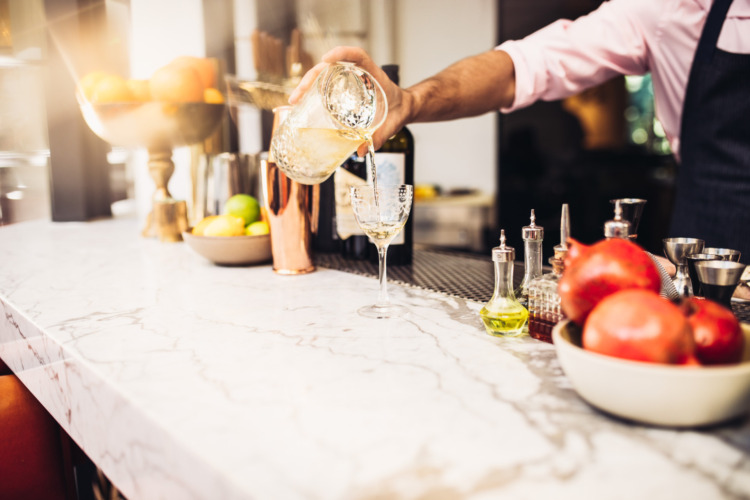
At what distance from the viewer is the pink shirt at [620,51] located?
1.26m

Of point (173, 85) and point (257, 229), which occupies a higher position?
point (173, 85)

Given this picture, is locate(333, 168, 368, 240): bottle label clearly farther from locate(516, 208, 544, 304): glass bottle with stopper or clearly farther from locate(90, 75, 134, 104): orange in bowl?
locate(90, 75, 134, 104): orange in bowl

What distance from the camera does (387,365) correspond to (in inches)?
24.6

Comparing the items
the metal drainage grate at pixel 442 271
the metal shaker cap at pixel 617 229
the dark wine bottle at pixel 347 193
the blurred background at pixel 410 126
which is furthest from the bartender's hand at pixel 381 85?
the blurred background at pixel 410 126

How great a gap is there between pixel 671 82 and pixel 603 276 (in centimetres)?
110

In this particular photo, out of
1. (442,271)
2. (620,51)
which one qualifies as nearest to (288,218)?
(442,271)

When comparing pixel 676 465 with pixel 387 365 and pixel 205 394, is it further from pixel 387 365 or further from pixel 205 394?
pixel 205 394

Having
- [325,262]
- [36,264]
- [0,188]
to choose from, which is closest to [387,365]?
[325,262]

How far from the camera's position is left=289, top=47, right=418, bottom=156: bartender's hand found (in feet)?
2.95

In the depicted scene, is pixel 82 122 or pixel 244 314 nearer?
pixel 244 314

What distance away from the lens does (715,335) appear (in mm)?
451

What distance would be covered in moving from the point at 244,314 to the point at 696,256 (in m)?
0.63

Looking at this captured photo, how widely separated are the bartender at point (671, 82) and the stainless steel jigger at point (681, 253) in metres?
0.56

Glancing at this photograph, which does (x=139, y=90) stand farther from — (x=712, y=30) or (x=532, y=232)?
(x=712, y=30)
